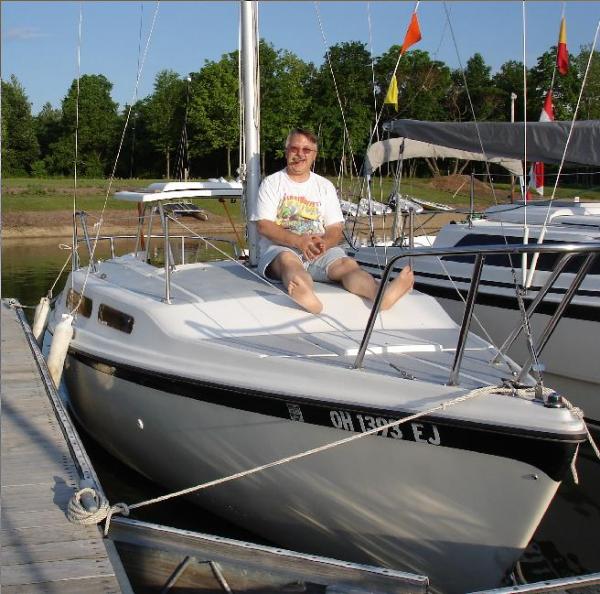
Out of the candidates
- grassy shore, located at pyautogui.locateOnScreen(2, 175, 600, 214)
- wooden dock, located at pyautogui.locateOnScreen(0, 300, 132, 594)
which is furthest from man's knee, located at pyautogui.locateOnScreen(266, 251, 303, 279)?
grassy shore, located at pyautogui.locateOnScreen(2, 175, 600, 214)

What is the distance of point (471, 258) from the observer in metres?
10.9

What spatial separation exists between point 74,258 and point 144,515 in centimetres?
360

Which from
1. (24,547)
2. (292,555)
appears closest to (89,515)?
(24,547)

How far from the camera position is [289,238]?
6.84m

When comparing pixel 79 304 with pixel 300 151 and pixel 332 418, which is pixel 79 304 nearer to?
pixel 300 151

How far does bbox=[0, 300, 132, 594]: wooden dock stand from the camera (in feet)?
14.1

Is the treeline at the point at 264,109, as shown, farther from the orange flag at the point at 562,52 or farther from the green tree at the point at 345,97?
the orange flag at the point at 562,52

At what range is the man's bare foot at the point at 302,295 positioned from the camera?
21.0ft

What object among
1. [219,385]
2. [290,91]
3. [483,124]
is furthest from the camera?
[290,91]

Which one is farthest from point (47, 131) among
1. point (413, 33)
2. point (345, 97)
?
point (413, 33)

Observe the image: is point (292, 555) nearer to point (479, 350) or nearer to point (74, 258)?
point (479, 350)

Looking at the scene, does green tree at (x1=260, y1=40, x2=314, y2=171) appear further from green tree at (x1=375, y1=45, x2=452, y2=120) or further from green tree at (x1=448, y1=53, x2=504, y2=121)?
green tree at (x1=448, y1=53, x2=504, y2=121)

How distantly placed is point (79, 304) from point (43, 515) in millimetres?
3418

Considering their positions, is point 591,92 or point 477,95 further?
point 477,95
